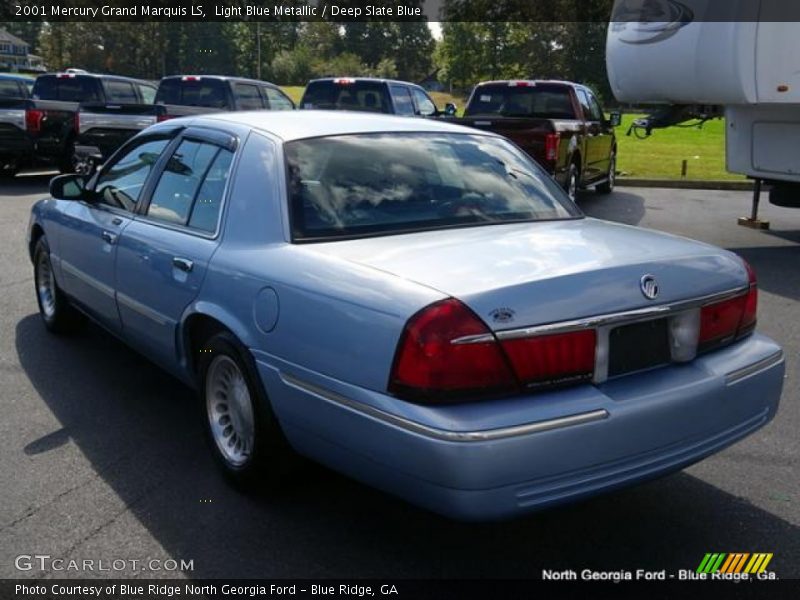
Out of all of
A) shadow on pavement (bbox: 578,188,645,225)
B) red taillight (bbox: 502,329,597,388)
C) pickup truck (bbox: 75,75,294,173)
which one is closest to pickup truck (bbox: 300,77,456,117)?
pickup truck (bbox: 75,75,294,173)

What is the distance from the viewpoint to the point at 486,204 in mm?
3863

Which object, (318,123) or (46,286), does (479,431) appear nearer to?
(318,123)

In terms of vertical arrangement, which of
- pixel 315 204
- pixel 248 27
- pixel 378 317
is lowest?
pixel 378 317

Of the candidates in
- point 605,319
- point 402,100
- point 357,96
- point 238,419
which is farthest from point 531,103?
point 605,319

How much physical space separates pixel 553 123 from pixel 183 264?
8.02 metres

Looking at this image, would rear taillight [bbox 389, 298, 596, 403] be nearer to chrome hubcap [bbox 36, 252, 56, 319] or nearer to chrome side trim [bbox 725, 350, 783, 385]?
chrome side trim [bbox 725, 350, 783, 385]

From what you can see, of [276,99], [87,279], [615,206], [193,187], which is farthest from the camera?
[276,99]

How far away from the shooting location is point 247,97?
49.4 ft

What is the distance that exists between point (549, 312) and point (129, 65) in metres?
89.3

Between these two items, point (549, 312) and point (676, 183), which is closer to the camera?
point (549, 312)

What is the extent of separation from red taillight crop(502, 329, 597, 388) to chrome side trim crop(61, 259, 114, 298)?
271cm

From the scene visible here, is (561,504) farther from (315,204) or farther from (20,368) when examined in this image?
(20,368)

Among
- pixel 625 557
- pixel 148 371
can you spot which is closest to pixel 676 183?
pixel 148 371

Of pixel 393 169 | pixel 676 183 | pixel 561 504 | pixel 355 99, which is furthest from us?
pixel 676 183
